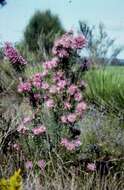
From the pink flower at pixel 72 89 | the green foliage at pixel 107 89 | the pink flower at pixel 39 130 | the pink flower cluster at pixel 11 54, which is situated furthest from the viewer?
the green foliage at pixel 107 89

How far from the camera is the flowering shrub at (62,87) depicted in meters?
4.73

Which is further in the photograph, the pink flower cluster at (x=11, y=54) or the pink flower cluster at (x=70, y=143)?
the pink flower cluster at (x=11, y=54)

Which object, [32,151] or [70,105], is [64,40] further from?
[32,151]

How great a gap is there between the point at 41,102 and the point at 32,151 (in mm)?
494

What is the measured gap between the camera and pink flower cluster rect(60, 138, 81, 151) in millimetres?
4754

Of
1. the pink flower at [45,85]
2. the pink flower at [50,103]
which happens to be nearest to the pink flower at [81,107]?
the pink flower at [50,103]

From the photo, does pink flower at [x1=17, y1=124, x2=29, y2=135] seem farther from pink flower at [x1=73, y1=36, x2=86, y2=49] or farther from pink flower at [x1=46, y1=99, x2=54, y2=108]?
pink flower at [x1=73, y1=36, x2=86, y2=49]

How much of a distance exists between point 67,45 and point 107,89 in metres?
2.36

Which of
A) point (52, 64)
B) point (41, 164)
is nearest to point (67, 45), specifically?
point (52, 64)

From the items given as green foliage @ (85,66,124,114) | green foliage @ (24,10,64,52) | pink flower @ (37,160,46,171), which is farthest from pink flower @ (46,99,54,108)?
green foliage @ (24,10,64,52)

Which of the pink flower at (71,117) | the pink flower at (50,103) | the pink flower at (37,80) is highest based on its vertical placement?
the pink flower at (37,80)

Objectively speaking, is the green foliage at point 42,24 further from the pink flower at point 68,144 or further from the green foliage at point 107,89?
the pink flower at point 68,144

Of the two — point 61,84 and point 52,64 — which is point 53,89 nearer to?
point 61,84

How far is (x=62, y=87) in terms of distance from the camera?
471cm
